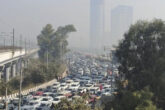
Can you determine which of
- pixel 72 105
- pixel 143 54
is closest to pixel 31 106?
pixel 143 54

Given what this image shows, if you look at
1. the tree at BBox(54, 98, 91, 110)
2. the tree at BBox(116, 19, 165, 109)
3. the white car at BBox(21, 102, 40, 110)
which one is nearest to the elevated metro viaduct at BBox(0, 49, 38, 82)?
the white car at BBox(21, 102, 40, 110)

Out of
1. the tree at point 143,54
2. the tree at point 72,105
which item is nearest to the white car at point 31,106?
the tree at point 143,54

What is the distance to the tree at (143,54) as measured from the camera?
1352cm

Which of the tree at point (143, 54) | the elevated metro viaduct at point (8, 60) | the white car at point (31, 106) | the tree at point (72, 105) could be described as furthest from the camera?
the elevated metro viaduct at point (8, 60)

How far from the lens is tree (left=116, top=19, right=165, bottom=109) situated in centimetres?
1352

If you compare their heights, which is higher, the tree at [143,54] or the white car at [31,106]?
the tree at [143,54]

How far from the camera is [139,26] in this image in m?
15.8

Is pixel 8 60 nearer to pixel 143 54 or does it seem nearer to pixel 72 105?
pixel 143 54

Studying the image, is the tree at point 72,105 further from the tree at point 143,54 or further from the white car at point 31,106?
the white car at point 31,106

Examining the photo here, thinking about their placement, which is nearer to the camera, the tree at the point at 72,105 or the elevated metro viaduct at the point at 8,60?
the tree at the point at 72,105

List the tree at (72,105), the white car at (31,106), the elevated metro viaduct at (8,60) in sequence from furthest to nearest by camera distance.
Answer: the elevated metro viaduct at (8,60) → the white car at (31,106) → the tree at (72,105)

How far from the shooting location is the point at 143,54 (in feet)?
49.2

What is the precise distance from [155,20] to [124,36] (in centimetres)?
200

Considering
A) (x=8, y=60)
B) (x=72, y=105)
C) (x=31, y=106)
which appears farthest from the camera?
(x=8, y=60)
